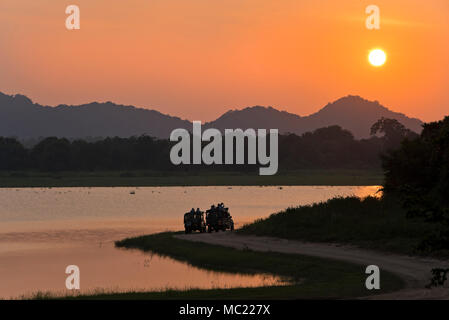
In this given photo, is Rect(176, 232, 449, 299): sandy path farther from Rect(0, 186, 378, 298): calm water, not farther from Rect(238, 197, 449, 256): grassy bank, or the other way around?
Rect(0, 186, 378, 298): calm water

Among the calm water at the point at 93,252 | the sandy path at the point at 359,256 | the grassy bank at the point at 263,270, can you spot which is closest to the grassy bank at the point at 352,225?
the sandy path at the point at 359,256

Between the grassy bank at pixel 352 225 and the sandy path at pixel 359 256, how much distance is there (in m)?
1.24

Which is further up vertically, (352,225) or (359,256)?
(352,225)

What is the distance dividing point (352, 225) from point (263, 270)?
12834 millimetres

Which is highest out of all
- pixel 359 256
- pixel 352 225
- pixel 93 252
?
pixel 352 225

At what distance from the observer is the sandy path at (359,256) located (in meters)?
30.0

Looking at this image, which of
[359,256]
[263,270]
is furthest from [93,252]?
[359,256]

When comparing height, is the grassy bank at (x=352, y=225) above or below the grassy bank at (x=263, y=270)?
above

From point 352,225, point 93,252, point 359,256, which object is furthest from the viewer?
point 93,252

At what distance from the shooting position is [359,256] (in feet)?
150

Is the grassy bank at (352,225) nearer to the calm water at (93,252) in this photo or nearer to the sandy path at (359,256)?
the sandy path at (359,256)

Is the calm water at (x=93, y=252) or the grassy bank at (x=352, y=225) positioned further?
the grassy bank at (x=352, y=225)

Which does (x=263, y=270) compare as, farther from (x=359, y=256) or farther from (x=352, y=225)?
(x=352, y=225)
